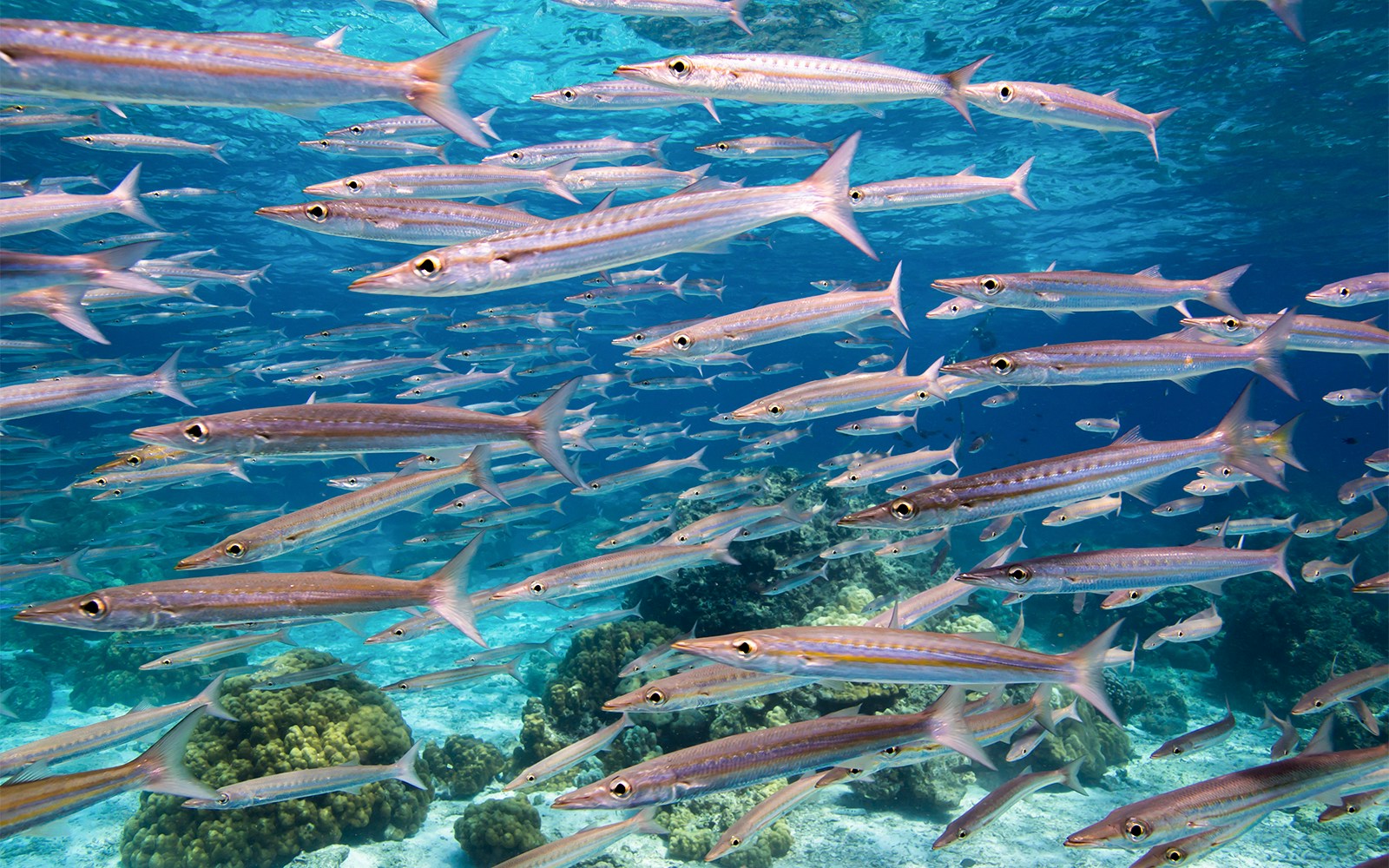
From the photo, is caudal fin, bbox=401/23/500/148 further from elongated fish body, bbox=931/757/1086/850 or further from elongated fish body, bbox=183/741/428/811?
elongated fish body, bbox=931/757/1086/850

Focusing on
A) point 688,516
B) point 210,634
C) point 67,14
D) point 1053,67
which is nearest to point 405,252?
point 67,14

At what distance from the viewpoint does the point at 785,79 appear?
4340 mm

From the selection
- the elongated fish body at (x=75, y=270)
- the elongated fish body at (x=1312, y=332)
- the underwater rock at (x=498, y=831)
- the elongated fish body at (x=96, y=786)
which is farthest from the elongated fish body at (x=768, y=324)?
the underwater rock at (x=498, y=831)

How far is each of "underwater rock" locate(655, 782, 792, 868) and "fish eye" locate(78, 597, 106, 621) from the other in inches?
188

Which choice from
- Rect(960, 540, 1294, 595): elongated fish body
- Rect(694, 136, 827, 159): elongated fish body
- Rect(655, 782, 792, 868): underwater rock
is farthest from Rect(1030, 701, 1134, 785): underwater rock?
Rect(694, 136, 827, 159): elongated fish body

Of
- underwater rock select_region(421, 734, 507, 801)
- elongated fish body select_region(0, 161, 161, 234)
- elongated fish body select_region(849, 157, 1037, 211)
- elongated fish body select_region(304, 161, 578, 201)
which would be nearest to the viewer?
elongated fish body select_region(0, 161, 161, 234)

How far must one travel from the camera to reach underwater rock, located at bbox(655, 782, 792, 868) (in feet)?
19.4

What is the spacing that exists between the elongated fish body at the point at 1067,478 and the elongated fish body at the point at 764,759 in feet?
3.84

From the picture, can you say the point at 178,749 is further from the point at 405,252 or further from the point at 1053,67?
the point at 405,252

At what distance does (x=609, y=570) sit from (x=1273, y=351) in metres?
5.76

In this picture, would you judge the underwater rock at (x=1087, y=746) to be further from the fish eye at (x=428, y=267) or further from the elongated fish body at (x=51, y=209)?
the elongated fish body at (x=51, y=209)

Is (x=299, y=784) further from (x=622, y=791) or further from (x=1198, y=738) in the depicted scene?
(x=1198, y=738)

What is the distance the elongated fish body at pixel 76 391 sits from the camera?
183 inches

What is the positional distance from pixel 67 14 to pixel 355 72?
18.0 meters
